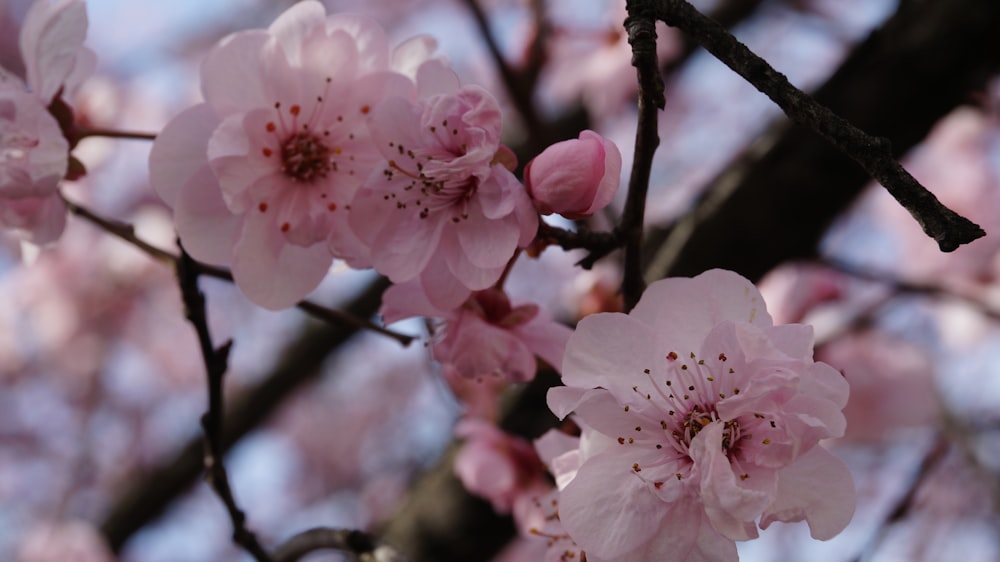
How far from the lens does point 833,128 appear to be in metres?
0.57

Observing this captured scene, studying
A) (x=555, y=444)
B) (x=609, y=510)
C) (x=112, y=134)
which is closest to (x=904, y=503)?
(x=555, y=444)

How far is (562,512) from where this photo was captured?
2.17 feet

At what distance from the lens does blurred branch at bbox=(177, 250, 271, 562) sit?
34.1 inches

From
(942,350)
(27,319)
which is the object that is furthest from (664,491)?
(27,319)

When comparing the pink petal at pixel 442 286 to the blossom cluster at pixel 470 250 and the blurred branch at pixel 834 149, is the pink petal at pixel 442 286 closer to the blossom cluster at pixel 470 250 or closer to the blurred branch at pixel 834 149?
the blossom cluster at pixel 470 250

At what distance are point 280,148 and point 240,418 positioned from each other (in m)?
1.80

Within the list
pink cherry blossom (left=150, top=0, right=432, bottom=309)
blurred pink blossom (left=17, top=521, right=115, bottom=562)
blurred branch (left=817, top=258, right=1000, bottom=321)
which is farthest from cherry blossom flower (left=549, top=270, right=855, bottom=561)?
blurred pink blossom (left=17, top=521, right=115, bottom=562)

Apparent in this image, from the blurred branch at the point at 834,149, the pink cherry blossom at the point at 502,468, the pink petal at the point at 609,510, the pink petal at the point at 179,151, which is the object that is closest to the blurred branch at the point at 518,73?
the blurred branch at the point at 834,149

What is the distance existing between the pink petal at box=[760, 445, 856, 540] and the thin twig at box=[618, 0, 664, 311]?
221mm

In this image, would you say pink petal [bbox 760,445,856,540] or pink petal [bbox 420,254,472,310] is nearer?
pink petal [bbox 760,445,856,540]

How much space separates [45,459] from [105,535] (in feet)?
6.01

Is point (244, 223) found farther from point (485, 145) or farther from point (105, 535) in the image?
point (105, 535)

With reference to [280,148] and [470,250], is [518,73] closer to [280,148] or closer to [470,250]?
[280,148]

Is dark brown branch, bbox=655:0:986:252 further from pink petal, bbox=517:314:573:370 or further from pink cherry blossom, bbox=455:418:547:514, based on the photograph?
pink cherry blossom, bbox=455:418:547:514
